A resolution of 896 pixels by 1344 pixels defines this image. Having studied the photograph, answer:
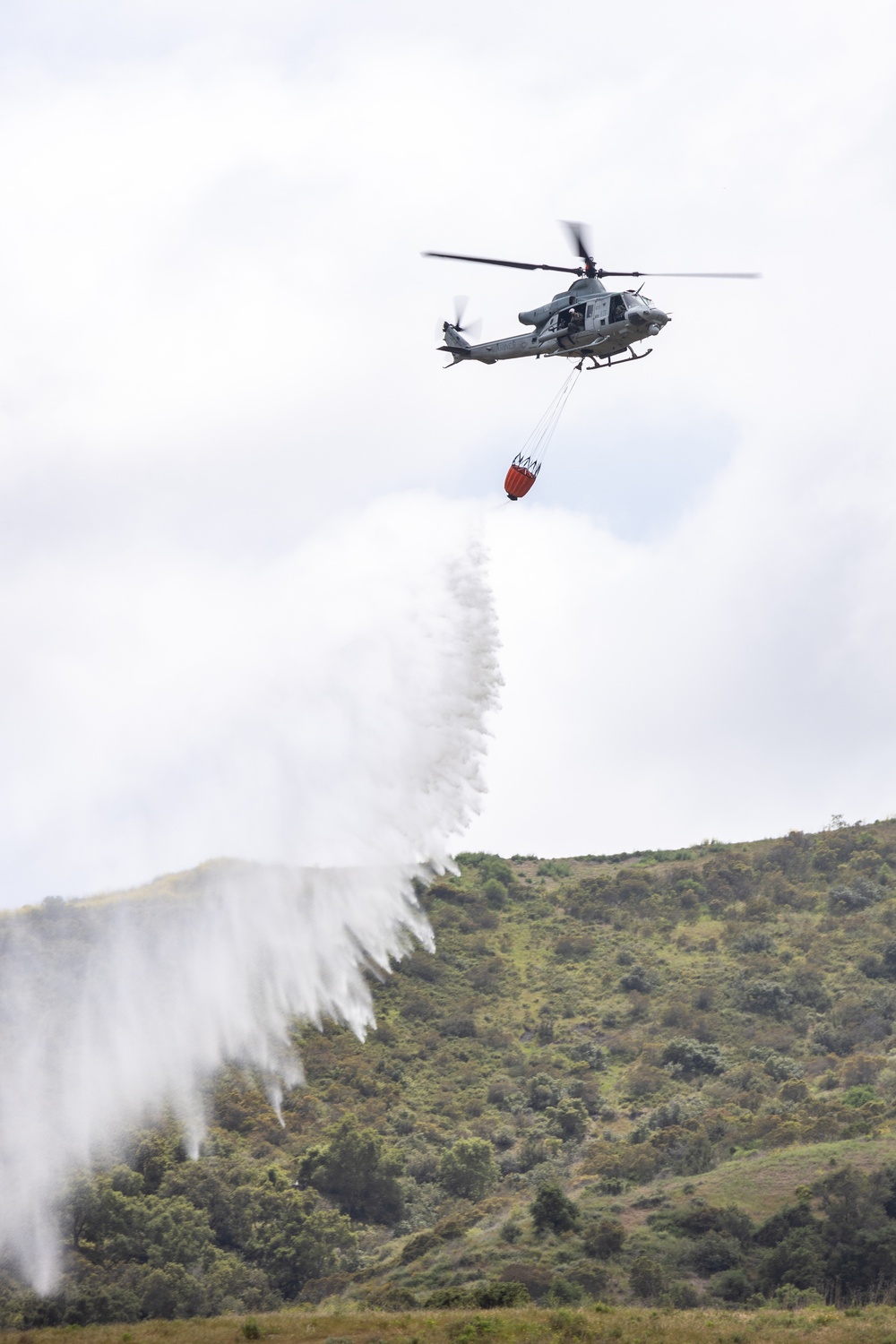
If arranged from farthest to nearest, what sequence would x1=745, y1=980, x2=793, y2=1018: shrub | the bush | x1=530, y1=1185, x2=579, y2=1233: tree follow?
x1=745, y1=980, x2=793, y2=1018: shrub, x1=530, y1=1185, x2=579, y2=1233: tree, the bush

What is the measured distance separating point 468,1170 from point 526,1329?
3150 centimetres

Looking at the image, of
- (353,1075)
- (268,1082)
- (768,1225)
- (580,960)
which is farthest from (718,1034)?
(768,1225)

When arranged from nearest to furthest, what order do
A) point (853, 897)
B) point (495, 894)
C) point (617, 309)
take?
1. point (617, 309)
2. point (853, 897)
3. point (495, 894)

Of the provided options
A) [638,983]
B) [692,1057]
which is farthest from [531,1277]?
[638,983]

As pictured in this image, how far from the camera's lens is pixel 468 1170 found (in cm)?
7362

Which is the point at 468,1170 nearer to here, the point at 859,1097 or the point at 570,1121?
the point at 570,1121

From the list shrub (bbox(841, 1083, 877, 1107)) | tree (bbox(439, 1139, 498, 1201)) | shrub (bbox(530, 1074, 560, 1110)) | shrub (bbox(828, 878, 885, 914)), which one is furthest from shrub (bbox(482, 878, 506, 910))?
shrub (bbox(841, 1083, 877, 1107))

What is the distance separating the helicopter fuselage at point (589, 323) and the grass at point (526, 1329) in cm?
3234

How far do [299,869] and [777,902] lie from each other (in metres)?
49.4

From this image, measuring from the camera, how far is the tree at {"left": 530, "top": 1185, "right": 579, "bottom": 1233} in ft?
191

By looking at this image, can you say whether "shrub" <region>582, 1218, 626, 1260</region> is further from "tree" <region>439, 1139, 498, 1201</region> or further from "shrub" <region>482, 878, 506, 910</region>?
"shrub" <region>482, 878, 506, 910</region>

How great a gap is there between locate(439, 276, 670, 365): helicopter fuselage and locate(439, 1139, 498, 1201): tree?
41.9 metres

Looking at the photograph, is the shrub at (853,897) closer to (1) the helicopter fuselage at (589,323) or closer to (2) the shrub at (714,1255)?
(2) the shrub at (714,1255)

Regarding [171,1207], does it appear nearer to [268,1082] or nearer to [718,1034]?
[268,1082]
